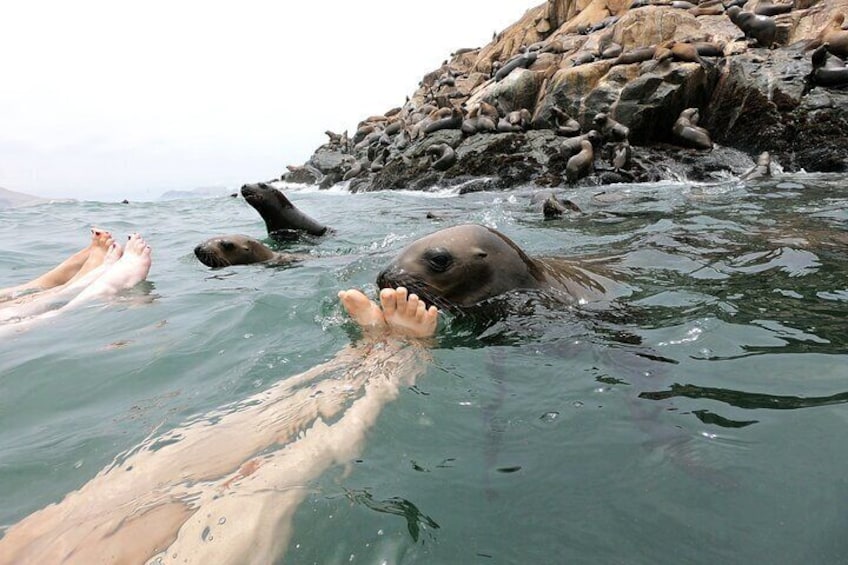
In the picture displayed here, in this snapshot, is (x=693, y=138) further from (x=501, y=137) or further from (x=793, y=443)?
(x=793, y=443)

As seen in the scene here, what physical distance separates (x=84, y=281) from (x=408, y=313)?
4.12 m

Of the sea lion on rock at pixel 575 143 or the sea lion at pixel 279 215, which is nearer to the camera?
the sea lion at pixel 279 215

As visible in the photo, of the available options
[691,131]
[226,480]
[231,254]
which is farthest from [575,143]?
[226,480]

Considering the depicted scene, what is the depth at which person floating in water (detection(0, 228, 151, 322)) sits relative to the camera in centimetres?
507

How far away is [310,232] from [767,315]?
715cm

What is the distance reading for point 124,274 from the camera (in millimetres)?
5797

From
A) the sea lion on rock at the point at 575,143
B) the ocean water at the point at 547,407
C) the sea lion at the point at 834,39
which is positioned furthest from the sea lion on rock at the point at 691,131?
the ocean water at the point at 547,407

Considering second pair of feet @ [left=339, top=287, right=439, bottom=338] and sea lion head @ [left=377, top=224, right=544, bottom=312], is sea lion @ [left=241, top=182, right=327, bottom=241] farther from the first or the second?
second pair of feet @ [left=339, top=287, right=439, bottom=338]

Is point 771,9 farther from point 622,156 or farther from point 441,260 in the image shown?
point 441,260

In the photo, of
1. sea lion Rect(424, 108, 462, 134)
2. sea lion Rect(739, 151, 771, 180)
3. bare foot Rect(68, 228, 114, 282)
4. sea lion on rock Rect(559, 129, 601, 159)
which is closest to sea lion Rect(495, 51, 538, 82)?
sea lion Rect(424, 108, 462, 134)

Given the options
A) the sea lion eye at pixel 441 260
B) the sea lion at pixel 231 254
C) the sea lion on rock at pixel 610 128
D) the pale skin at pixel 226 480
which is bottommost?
the pale skin at pixel 226 480

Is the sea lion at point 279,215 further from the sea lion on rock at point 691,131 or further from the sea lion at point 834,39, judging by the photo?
the sea lion at point 834,39

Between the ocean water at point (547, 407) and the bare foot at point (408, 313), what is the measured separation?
15 centimetres

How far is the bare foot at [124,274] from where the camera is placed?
5.38 m
